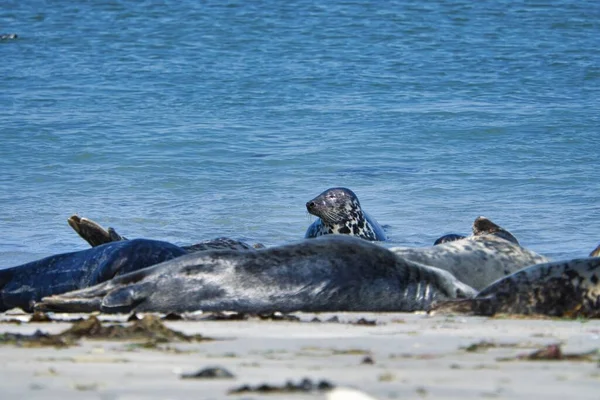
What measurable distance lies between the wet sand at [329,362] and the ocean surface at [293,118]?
4.76m

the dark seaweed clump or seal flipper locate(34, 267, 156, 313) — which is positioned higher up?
the dark seaweed clump

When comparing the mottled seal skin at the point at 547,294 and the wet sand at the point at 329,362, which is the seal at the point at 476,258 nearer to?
the mottled seal skin at the point at 547,294

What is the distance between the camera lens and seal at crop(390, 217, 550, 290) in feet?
21.5

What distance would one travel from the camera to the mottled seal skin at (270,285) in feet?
18.3

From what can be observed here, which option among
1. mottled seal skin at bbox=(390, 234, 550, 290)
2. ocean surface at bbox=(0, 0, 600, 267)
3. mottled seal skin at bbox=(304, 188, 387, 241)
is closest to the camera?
mottled seal skin at bbox=(390, 234, 550, 290)

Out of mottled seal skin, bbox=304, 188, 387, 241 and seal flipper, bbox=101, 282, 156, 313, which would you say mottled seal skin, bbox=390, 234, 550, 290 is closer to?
seal flipper, bbox=101, 282, 156, 313

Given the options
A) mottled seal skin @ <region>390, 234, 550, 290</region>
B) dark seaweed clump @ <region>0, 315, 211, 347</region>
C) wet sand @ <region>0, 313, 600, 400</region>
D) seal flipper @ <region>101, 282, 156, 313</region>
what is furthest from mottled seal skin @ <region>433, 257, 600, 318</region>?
dark seaweed clump @ <region>0, 315, 211, 347</region>

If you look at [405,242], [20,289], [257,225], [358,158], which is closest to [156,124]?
[358,158]

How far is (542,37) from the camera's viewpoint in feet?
77.4

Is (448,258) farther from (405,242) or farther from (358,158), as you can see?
(358,158)

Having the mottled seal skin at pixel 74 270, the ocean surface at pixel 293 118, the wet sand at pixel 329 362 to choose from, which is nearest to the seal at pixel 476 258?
the mottled seal skin at pixel 74 270

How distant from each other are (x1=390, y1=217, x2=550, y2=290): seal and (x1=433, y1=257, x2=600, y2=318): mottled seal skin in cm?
83

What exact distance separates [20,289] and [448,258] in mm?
2283

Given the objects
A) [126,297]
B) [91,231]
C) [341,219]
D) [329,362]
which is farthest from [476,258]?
[341,219]
